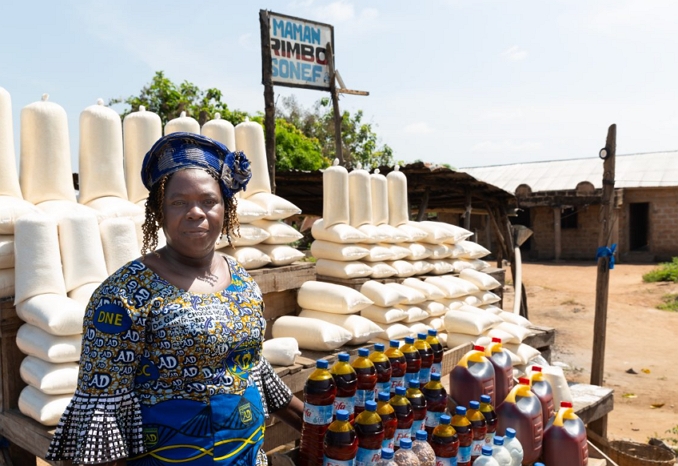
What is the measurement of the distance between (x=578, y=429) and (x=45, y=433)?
2375 millimetres

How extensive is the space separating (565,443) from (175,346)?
2.04 metres

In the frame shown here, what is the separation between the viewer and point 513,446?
247 centimetres

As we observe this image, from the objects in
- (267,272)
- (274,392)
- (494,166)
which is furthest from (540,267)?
(274,392)

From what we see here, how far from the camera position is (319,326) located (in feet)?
11.2

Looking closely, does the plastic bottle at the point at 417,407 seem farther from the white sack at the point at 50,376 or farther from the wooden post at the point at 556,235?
the wooden post at the point at 556,235

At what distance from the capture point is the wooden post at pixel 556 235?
1905cm

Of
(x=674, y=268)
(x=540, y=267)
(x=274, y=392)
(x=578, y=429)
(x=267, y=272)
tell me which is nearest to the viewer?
(x=274, y=392)

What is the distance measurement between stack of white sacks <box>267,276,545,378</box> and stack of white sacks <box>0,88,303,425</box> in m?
0.50

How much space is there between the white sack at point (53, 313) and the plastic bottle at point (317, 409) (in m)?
1.06

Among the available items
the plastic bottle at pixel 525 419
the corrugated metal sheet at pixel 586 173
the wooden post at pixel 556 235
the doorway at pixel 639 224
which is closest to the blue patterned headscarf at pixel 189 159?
the plastic bottle at pixel 525 419

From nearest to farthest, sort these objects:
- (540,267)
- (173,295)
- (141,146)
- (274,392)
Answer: (173,295) → (274,392) → (141,146) → (540,267)

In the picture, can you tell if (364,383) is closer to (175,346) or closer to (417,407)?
(417,407)

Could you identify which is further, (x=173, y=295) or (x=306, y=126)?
(x=306, y=126)

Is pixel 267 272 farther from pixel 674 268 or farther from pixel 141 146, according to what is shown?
pixel 674 268
